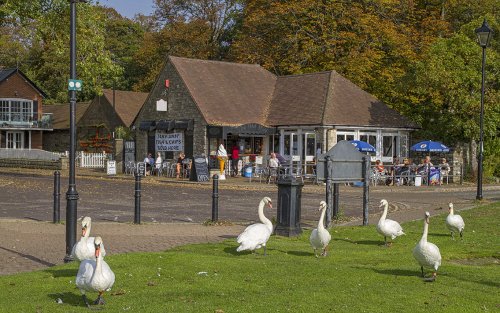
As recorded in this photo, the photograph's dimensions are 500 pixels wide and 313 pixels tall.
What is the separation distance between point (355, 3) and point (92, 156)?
74.5 ft

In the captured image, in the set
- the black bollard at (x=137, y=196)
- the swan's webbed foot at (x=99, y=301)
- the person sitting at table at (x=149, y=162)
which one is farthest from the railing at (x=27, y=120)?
the swan's webbed foot at (x=99, y=301)

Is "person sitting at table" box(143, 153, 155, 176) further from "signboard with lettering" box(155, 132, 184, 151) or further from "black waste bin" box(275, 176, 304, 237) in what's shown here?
"black waste bin" box(275, 176, 304, 237)

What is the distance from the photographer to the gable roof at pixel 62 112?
6562cm

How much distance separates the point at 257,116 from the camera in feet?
138

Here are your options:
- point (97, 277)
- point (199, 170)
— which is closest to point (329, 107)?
point (199, 170)

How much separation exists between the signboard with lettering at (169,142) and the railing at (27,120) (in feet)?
87.6

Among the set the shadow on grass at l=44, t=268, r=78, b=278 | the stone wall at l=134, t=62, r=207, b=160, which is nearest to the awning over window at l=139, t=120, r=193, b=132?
the stone wall at l=134, t=62, r=207, b=160

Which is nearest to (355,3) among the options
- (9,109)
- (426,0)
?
(426,0)

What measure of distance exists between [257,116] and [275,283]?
32853mm

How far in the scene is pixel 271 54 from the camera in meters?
49.7

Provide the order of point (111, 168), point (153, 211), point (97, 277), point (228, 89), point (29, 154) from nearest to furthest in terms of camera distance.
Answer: point (97, 277) → point (153, 211) → point (111, 168) → point (228, 89) → point (29, 154)

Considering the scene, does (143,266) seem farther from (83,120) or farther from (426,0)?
(83,120)

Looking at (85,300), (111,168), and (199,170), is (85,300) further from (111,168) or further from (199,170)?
(111,168)

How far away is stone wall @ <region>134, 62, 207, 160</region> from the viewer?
133 ft
